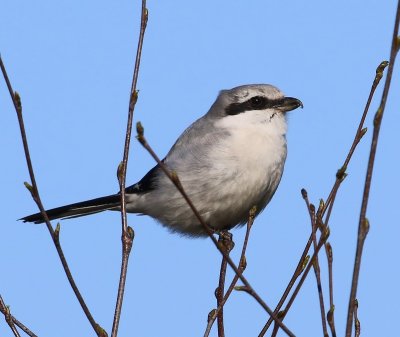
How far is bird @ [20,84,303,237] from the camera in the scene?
4.16m

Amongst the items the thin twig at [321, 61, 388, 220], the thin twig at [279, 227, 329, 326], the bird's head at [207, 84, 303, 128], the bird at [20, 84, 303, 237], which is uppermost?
the bird's head at [207, 84, 303, 128]

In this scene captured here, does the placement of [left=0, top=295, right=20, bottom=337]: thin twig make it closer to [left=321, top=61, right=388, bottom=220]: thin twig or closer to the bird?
[left=321, top=61, right=388, bottom=220]: thin twig

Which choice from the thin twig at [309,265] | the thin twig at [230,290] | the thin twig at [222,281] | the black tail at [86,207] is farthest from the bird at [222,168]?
the thin twig at [309,265]

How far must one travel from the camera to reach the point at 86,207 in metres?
4.69

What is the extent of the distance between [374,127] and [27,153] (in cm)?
99

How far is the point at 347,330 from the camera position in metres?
1.81

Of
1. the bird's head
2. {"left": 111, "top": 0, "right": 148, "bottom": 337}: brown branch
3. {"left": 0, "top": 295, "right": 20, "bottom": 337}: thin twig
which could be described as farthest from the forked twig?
the bird's head

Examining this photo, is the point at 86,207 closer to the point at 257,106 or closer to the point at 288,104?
the point at 257,106

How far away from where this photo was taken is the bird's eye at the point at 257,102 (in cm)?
441

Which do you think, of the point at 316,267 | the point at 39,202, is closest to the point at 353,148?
the point at 316,267

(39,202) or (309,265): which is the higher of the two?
(39,202)

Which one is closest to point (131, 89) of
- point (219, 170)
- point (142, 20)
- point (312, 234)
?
point (142, 20)

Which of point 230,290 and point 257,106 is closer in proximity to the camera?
point 230,290

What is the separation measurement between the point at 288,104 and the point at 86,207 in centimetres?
152
